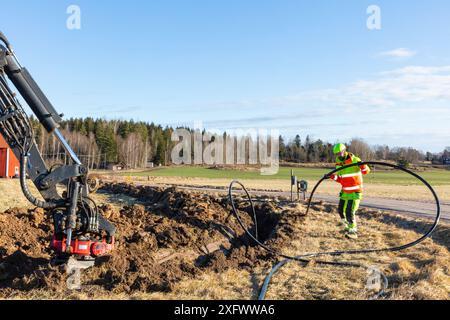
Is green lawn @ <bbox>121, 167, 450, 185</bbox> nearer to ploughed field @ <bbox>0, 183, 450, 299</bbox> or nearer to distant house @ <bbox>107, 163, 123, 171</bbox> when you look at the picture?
distant house @ <bbox>107, 163, 123, 171</bbox>

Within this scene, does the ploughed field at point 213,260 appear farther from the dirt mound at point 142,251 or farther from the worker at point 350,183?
the worker at point 350,183

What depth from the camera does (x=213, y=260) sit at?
8195mm

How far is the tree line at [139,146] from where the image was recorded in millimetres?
81688

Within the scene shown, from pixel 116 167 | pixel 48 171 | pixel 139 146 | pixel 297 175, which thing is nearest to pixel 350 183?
pixel 48 171

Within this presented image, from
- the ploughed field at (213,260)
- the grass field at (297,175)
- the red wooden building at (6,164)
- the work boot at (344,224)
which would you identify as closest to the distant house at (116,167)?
the grass field at (297,175)

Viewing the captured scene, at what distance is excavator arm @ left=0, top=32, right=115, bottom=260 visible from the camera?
668 cm

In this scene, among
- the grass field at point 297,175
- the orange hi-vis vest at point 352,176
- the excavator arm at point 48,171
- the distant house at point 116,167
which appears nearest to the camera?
the excavator arm at point 48,171

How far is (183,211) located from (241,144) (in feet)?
264

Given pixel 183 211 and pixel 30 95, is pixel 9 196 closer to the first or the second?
pixel 183 211

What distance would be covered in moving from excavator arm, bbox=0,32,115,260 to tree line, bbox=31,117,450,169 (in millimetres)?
68648

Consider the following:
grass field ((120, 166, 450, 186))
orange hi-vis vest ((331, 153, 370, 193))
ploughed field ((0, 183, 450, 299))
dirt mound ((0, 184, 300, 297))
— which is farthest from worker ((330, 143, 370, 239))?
grass field ((120, 166, 450, 186))

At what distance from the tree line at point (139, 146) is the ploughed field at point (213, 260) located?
2574 inches

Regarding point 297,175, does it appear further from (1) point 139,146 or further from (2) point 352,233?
(2) point 352,233
